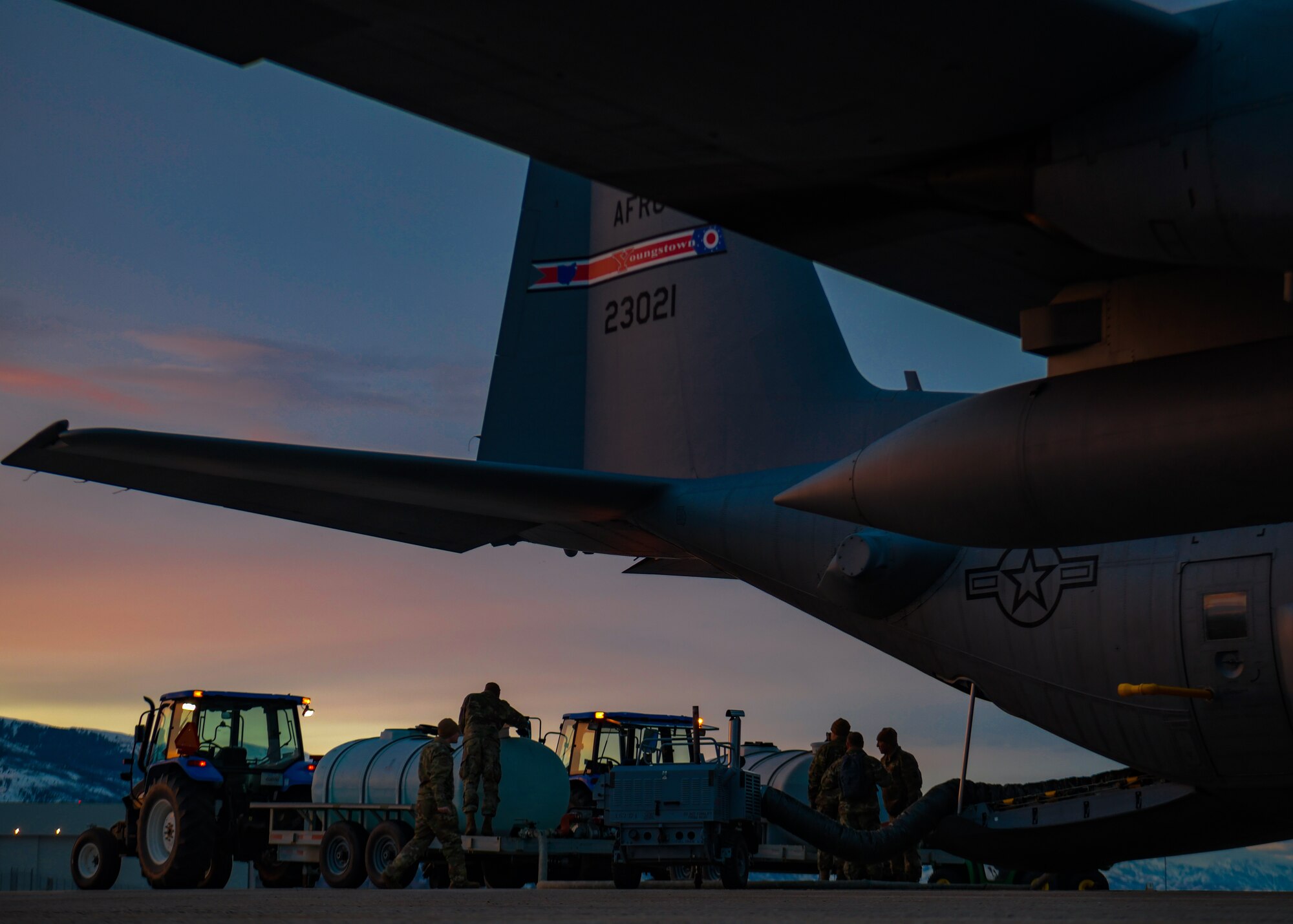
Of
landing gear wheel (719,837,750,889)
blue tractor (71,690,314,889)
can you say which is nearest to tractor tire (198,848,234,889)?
blue tractor (71,690,314,889)

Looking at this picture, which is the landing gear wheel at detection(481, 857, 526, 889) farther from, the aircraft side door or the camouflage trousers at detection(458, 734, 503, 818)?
the aircraft side door

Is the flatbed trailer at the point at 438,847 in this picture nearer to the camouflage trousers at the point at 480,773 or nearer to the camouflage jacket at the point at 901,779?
the camouflage trousers at the point at 480,773

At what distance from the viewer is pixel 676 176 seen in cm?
590

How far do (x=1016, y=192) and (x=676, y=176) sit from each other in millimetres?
1447

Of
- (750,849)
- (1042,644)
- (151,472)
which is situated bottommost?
(750,849)

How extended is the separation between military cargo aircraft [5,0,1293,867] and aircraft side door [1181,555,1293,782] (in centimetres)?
2

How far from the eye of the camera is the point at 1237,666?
31.6 ft

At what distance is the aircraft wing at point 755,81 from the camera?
4.70 m

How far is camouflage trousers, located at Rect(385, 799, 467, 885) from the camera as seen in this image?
37.0 feet

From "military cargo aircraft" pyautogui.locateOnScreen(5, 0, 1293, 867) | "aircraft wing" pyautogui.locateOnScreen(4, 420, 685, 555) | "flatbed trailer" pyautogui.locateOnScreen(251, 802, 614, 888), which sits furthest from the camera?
"flatbed trailer" pyautogui.locateOnScreen(251, 802, 614, 888)

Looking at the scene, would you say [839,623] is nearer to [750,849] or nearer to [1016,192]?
[750,849]

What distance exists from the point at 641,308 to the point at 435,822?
548 cm

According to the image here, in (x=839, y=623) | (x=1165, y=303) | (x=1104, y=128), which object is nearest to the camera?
(x=1104, y=128)

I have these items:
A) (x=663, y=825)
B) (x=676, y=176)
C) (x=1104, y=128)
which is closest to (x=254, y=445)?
(x=663, y=825)
